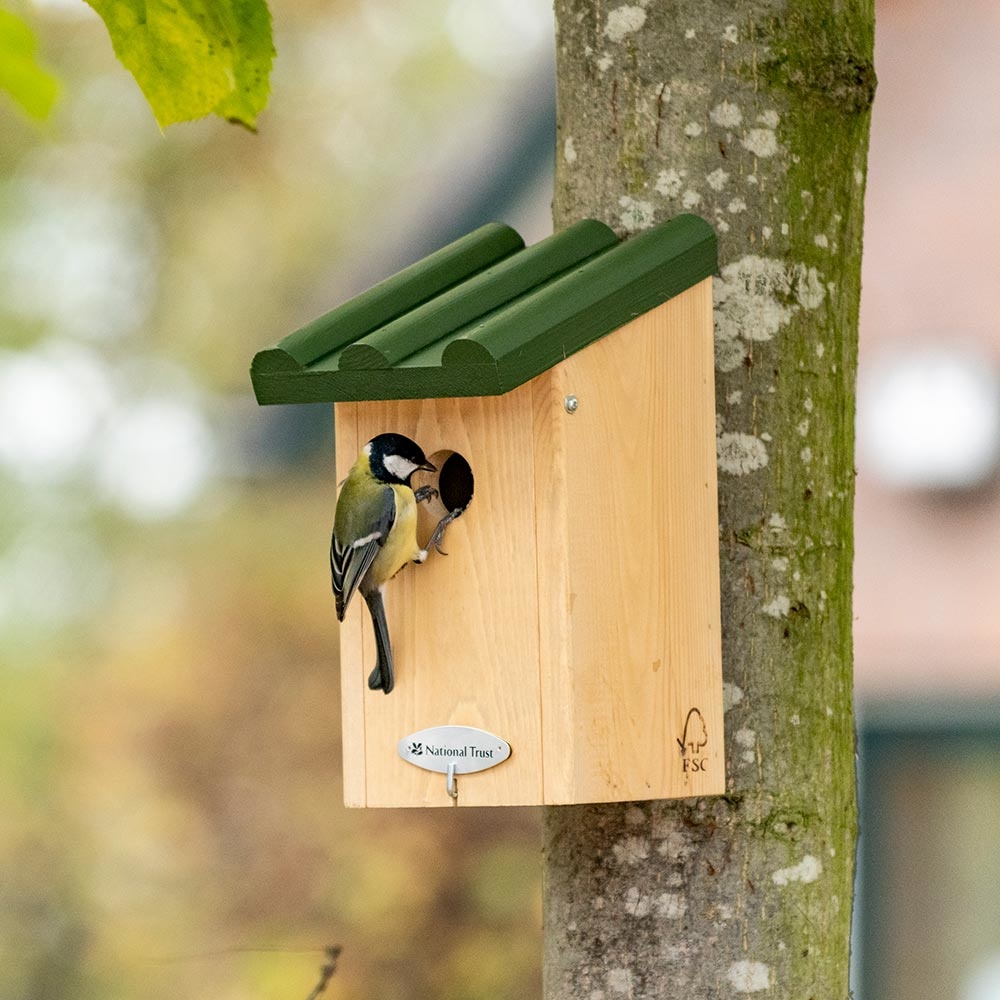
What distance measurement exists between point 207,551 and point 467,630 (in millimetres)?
3410

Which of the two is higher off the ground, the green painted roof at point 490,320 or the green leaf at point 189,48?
the green leaf at point 189,48

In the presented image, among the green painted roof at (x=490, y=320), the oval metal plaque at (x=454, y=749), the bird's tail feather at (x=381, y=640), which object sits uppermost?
the green painted roof at (x=490, y=320)

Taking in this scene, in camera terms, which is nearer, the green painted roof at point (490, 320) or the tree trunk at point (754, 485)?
the green painted roof at point (490, 320)

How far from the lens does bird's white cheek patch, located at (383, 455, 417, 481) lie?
70.0 inches

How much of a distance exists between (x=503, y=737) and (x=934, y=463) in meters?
3.26

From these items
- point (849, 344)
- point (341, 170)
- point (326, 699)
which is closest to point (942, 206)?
point (341, 170)

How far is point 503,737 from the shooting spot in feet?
5.66

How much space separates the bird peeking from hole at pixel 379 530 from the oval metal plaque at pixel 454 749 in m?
0.07

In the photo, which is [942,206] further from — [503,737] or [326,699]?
[503,737]

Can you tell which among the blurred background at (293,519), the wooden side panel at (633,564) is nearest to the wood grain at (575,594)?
the wooden side panel at (633,564)

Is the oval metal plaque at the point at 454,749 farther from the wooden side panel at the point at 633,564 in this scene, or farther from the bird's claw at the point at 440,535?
the bird's claw at the point at 440,535

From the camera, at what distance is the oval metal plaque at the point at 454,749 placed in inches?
68.0

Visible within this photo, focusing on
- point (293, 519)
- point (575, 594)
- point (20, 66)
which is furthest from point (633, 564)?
point (293, 519)

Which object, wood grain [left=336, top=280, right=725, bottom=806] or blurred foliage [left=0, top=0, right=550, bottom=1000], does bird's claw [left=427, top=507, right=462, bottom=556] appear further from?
blurred foliage [left=0, top=0, right=550, bottom=1000]
